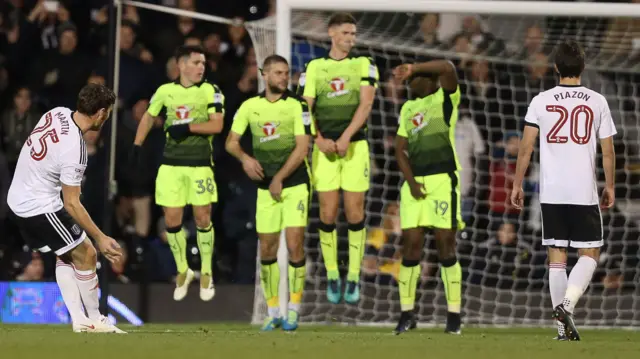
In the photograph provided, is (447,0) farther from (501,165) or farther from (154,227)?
(154,227)

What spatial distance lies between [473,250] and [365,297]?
1.06 meters

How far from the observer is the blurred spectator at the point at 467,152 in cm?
1158

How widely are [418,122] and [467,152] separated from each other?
232 cm

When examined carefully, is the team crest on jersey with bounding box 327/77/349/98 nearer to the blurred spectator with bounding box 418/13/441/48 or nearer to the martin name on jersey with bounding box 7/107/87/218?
the blurred spectator with bounding box 418/13/441/48

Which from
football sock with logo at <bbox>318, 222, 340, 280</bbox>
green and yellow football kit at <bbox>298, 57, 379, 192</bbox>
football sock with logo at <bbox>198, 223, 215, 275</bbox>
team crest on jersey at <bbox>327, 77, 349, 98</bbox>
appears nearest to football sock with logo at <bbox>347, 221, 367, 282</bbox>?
football sock with logo at <bbox>318, 222, 340, 280</bbox>

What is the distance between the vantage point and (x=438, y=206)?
30.6 ft

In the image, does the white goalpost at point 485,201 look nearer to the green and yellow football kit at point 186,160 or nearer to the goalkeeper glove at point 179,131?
the green and yellow football kit at point 186,160

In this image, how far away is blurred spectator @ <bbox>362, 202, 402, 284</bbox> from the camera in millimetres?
11594

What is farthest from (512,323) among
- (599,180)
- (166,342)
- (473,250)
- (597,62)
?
(166,342)

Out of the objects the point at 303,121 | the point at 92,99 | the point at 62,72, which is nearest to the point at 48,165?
the point at 92,99

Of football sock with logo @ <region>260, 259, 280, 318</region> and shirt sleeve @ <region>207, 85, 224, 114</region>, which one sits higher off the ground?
shirt sleeve @ <region>207, 85, 224, 114</region>

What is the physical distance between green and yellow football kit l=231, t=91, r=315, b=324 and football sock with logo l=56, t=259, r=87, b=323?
1.83 metres

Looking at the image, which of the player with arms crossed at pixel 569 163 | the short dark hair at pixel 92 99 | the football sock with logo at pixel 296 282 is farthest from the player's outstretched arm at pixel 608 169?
the short dark hair at pixel 92 99

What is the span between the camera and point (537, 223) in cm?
1175
